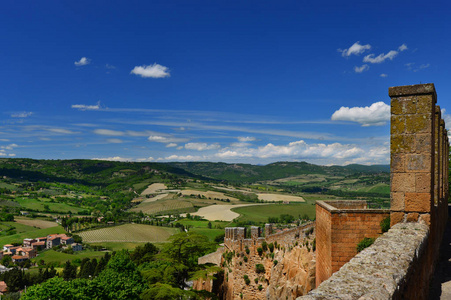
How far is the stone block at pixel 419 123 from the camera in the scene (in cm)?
812

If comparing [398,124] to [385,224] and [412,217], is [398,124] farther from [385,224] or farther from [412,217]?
[385,224]

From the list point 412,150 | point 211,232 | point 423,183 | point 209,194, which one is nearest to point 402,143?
point 412,150

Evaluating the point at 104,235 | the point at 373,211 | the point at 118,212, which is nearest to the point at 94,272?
the point at 104,235

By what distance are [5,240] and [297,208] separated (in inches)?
4152

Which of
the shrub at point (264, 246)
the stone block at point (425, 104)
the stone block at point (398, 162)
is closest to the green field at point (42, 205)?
the shrub at point (264, 246)

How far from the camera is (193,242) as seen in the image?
2069cm

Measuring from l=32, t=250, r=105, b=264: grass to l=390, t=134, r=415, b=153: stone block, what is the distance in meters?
89.4

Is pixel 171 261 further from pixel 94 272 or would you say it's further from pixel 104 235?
pixel 104 235

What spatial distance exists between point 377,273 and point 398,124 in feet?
18.1

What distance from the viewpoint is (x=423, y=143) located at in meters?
8.16

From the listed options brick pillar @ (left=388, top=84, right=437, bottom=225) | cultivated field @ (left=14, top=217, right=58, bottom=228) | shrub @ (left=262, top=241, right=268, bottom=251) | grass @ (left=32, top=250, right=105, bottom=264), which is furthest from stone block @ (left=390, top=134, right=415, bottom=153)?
cultivated field @ (left=14, top=217, right=58, bottom=228)

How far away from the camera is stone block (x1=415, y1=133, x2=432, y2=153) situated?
8.09 metres

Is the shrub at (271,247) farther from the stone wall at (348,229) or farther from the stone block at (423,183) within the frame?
the stone block at (423,183)

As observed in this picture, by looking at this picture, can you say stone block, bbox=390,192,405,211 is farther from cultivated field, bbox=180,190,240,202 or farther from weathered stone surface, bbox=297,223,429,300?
cultivated field, bbox=180,190,240,202
